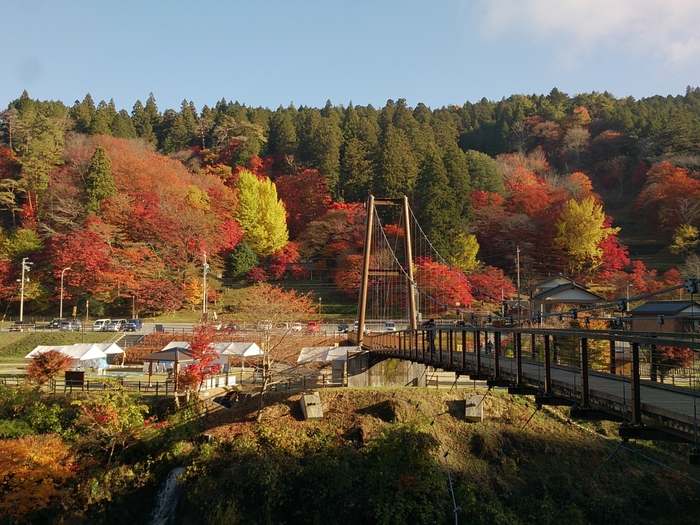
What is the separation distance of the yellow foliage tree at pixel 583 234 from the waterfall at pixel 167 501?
94.5 feet

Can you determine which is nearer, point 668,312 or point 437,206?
point 668,312

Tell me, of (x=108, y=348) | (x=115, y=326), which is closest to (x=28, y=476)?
(x=108, y=348)

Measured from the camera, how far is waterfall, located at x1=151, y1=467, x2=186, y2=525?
13102mm

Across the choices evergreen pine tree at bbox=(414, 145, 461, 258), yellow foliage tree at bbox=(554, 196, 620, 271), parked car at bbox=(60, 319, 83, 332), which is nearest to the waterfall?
parked car at bbox=(60, 319, 83, 332)

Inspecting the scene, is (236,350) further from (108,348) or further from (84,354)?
(84,354)

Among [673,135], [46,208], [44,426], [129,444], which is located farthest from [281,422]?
[673,135]

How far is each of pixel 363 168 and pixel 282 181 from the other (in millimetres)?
7017

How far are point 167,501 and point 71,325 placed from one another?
1934 cm

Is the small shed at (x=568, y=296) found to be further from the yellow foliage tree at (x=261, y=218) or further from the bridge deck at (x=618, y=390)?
the yellow foliage tree at (x=261, y=218)

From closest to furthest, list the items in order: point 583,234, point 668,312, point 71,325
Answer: point 668,312 < point 71,325 < point 583,234

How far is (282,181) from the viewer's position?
159ft

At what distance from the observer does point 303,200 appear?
46594mm

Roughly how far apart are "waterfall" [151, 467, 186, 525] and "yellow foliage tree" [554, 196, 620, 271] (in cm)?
2882

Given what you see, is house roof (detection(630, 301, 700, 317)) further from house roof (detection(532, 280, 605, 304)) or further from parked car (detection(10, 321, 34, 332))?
parked car (detection(10, 321, 34, 332))
